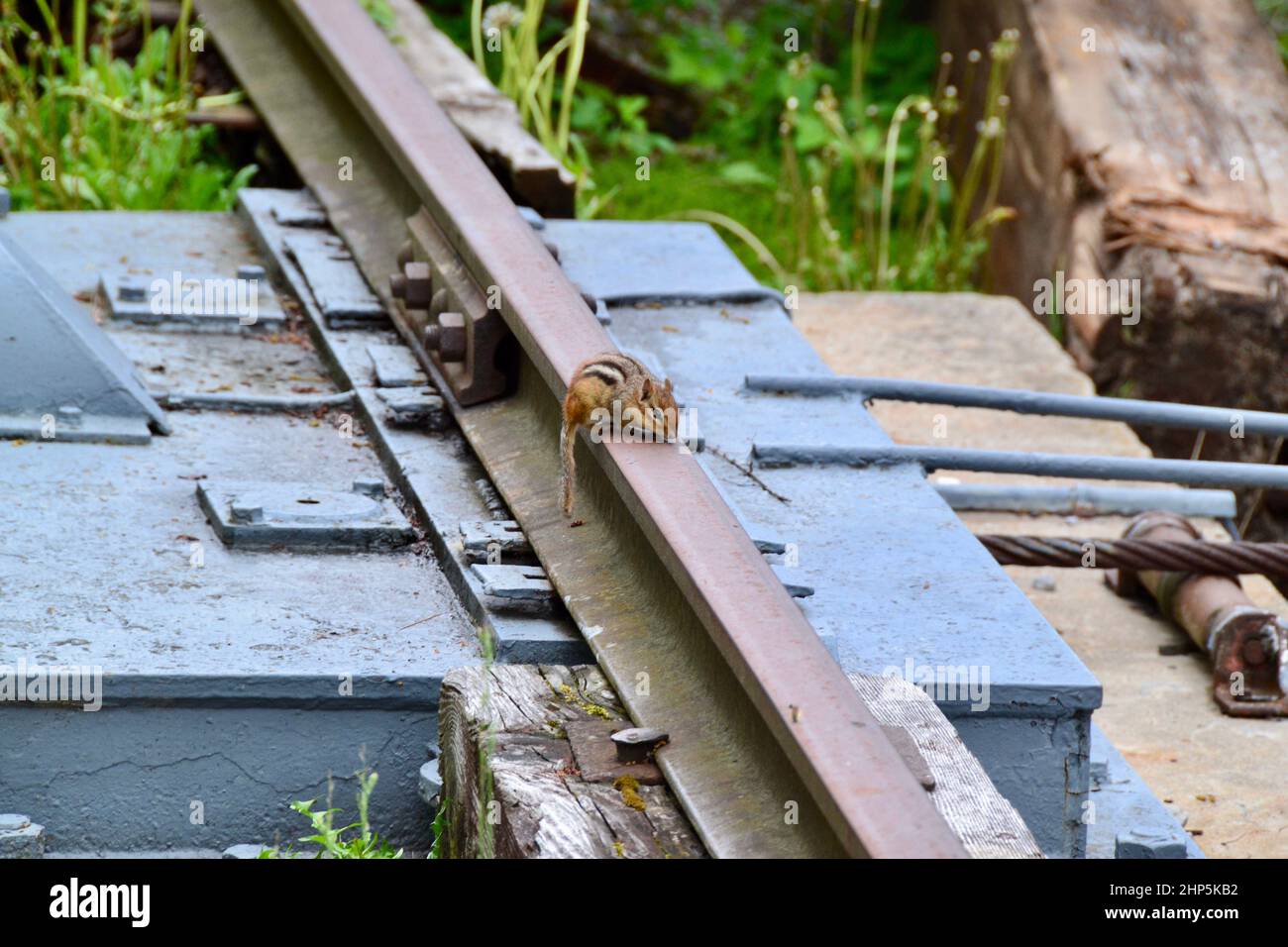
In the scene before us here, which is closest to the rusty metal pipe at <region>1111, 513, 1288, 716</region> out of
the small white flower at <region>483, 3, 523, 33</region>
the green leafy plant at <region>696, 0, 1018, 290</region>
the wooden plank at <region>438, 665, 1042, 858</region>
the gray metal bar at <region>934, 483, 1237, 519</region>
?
the gray metal bar at <region>934, 483, 1237, 519</region>

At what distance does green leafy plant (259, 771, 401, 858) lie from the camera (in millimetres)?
2666

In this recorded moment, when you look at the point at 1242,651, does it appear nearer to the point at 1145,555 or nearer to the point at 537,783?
the point at 1145,555

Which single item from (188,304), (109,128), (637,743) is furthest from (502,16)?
(637,743)

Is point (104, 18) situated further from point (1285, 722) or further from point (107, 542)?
point (1285, 722)

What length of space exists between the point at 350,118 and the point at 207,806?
9.47ft

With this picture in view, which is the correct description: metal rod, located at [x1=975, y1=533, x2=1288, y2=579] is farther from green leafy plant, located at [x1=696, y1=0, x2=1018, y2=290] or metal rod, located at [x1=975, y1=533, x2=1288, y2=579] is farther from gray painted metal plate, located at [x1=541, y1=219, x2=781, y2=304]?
green leafy plant, located at [x1=696, y1=0, x2=1018, y2=290]

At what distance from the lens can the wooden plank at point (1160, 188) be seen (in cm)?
614

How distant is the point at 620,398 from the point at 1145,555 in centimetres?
155

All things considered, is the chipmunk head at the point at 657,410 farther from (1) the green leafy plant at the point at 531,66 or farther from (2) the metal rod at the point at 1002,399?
(1) the green leafy plant at the point at 531,66

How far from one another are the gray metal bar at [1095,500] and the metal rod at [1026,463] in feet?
2.19

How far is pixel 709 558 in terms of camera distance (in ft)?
9.37

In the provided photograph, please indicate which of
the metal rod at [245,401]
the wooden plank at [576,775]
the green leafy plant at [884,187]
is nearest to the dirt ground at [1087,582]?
the green leafy plant at [884,187]
